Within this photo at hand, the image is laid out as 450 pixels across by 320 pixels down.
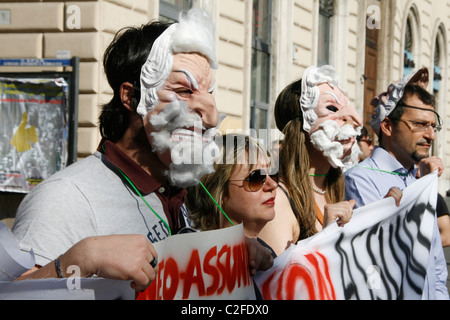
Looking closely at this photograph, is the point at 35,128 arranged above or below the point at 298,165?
above

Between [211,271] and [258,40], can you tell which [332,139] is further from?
[258,40]

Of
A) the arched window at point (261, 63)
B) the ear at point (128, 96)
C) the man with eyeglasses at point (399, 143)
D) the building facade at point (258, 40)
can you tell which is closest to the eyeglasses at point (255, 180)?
the building facade at point (258, 40)

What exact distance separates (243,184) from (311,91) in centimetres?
92

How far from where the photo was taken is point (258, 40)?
38.1ft

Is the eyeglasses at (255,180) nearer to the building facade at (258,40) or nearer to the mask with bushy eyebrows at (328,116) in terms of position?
the building facade at (258,40)

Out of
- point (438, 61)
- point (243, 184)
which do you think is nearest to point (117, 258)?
point (243, 184)

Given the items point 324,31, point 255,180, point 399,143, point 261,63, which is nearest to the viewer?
point 255,180

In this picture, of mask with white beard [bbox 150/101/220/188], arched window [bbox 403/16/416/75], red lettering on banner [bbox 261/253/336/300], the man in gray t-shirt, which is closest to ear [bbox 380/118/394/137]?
red lettering on banner [bbox 261/253/336/300]

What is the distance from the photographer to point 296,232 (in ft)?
9.43
